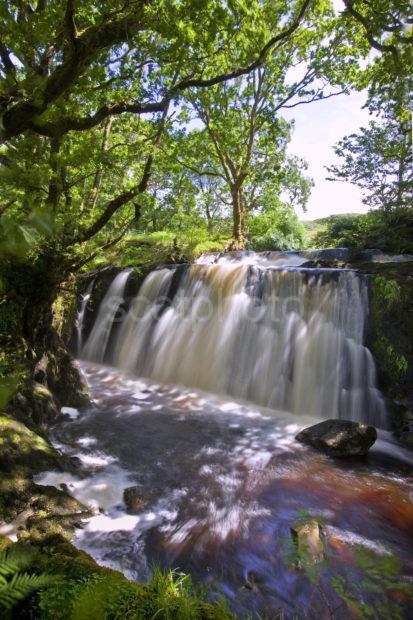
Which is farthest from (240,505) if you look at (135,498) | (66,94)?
(66,94)

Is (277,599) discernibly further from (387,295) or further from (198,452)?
(387,295)

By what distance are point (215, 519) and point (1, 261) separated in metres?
4.23

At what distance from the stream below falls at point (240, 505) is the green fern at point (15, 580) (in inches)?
78.6

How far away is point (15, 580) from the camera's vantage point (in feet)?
4.12

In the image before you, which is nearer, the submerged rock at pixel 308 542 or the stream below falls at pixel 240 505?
the stream below falls at pixel 240 505

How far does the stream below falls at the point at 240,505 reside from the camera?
2.99 meters

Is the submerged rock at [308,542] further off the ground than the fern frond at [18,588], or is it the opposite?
the fern frond at [18,588]

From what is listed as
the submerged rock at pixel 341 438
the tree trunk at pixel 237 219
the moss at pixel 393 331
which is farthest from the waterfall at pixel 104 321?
the moss at pixel 393 331

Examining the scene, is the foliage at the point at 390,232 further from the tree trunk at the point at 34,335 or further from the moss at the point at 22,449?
the moss at the point at 22,449

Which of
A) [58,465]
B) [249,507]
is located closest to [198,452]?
[249,507]

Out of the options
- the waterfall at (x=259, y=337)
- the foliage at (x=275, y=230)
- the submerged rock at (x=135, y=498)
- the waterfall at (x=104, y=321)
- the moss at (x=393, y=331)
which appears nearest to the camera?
the submerged rock at (x=135, y=498)

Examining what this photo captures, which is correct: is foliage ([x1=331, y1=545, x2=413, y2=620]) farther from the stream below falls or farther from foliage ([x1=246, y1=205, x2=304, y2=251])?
foliage ([x1=246, y1=205, x2=304, y2=251])

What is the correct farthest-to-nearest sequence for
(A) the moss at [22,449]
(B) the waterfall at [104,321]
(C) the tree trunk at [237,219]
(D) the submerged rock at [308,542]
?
(C) the tree trunk at [237,219]
(B) the waterfall at [104,321]
(A) the moss at [22,449]
(D) the submerged rock at [308,542]

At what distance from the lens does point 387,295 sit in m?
7.41
